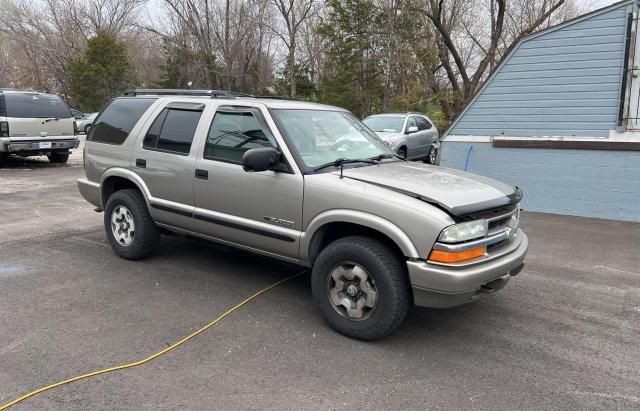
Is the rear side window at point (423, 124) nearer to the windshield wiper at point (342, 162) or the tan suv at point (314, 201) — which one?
the tan suv at point (314, 201)

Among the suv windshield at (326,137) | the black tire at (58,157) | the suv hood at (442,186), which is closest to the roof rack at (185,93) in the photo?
the suv windshield at (326,137)

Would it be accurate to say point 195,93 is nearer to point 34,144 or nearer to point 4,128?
point 4,128

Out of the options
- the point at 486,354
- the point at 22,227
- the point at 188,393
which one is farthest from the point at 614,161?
the point at 22,227

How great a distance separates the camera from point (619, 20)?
8023 millimetres

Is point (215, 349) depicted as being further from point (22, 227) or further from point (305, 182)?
point (22, 227)

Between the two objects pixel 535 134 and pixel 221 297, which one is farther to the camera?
pixel 535 134

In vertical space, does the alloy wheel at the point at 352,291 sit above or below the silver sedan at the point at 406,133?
below

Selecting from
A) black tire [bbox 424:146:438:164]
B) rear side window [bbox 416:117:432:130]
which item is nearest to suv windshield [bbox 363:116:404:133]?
rear side window [bbox 416:117:432:130]

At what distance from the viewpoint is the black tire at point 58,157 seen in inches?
561

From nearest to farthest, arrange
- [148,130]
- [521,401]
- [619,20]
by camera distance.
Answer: [521,401]
[148,130]
[619,20]

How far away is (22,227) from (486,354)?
6381mm

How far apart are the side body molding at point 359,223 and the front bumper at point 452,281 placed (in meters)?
0.13

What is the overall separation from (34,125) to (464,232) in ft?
41.2

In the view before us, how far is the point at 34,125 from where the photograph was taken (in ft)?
41.2
